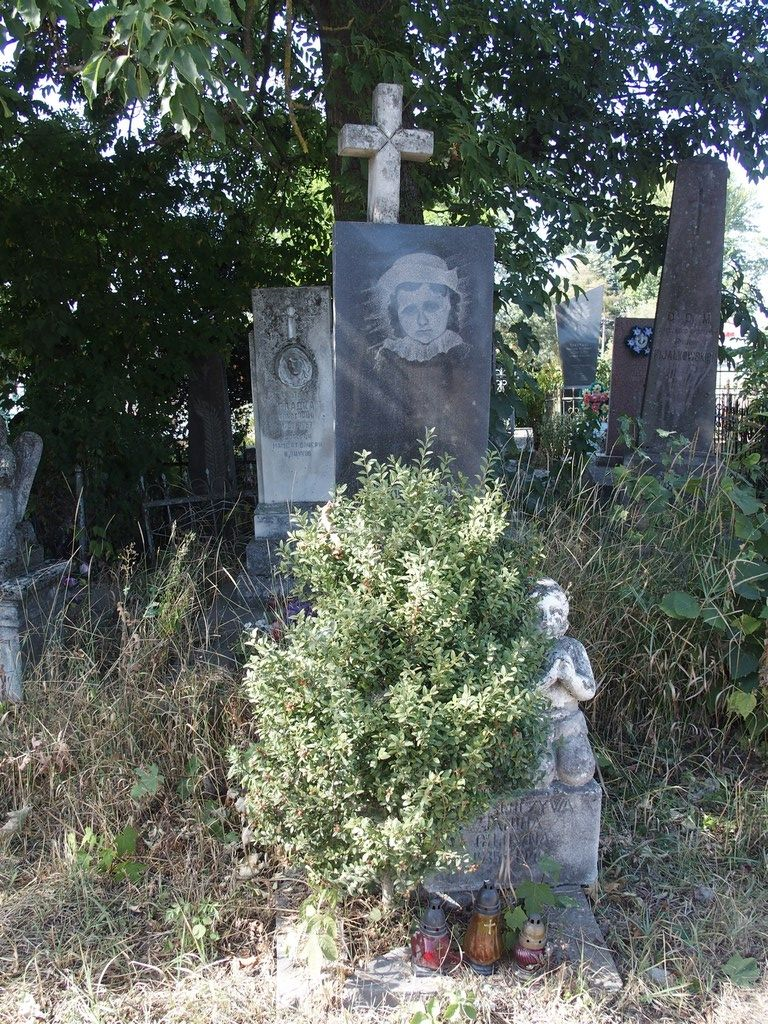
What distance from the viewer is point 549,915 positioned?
2.68m

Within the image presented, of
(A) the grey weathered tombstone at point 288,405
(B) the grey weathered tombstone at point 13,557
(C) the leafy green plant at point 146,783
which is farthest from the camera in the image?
(A) the grey weathered tombstone at point 288,405

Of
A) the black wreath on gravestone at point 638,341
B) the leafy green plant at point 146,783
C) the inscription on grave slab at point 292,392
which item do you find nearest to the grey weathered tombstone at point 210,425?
the inscription on grave slab at point 292,392

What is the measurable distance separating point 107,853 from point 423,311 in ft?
7.74

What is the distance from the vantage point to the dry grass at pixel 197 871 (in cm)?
243

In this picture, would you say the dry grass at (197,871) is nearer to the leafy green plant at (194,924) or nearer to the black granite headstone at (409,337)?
the leafy green plant at (194,924)

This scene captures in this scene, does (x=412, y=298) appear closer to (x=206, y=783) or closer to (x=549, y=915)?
(x=206, y=783)

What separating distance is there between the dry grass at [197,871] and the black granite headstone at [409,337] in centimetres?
110

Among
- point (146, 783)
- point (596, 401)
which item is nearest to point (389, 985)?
point (146, 783)

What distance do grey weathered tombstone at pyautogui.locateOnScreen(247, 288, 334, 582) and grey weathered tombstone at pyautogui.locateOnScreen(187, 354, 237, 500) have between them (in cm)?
170

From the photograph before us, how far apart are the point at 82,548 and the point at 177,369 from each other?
1.71 metres

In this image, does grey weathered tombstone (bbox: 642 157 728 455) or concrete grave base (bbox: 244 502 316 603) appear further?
grey weathered tombstone (bbox: 642 157 728 455)

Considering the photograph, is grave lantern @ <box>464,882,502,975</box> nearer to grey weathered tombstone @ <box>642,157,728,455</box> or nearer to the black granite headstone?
the black granite headstone

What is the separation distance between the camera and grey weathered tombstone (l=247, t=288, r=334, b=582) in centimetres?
602

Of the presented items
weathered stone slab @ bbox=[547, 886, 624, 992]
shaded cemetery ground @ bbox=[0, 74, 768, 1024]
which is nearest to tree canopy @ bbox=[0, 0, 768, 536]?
shaded cemetery ground @ bbox=[0, 74, 768, 1024]
